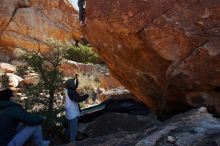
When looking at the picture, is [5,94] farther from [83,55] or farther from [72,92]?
[83,55]

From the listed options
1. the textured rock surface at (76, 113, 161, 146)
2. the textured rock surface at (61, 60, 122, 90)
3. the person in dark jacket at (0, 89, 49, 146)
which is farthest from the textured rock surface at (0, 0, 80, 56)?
the person in dark jacket at (0, 89, 49, 146)

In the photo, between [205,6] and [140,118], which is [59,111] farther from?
[205,6]

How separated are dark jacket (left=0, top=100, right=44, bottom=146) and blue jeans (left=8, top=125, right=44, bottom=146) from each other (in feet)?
0.33

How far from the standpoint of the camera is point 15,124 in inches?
290

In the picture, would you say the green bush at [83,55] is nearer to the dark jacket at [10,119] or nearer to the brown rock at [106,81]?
the brown rock at [106,81]

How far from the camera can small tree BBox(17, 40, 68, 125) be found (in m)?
11.4

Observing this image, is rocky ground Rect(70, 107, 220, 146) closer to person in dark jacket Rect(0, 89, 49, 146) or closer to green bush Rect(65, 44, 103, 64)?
person in dark jacket Rect(0, 89, 49, 146)

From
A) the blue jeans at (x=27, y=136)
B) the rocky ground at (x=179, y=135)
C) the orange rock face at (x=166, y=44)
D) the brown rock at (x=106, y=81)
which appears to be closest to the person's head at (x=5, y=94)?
the blue jeans at (x=27, y=136)

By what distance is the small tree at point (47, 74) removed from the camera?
11398 millimetres

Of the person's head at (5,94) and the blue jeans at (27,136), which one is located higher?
the person's head at (5,94)

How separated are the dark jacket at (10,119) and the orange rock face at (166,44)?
73.6 inches

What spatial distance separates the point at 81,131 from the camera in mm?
9852

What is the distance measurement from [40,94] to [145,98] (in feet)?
11.7

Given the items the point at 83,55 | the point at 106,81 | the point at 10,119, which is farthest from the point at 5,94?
the point at 83,55
